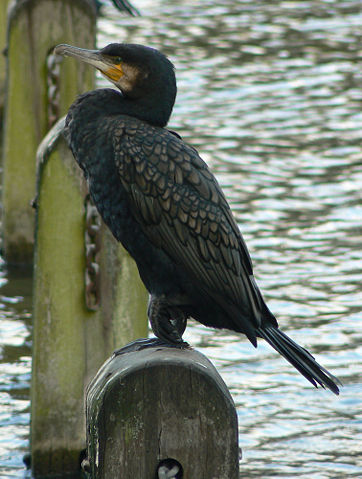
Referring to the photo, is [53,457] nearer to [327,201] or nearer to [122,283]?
[122,283]

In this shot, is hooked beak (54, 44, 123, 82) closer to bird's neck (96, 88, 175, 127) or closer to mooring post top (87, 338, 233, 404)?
bird's neck (96, 88, 175, 127)

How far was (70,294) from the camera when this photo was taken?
4.38 m

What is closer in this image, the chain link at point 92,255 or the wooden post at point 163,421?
the wooden post at point 163,421

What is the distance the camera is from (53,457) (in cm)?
454

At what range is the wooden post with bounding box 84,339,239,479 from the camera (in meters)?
2.73

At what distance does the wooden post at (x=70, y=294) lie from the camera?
4.35 m

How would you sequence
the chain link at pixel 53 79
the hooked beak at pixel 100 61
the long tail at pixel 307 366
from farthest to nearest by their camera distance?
the chain link at pixel 53 79 → the hooked beak at pixel 100 61 → the long tail at pixel 307 366

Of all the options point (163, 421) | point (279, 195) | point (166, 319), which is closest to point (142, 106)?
point (166, 319)

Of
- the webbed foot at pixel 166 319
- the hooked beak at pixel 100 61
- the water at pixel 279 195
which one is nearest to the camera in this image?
the webbed foot at pixel 166 319

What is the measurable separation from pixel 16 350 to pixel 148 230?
106 inches

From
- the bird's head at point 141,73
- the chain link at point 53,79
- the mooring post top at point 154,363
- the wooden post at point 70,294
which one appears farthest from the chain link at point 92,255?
the chain link at point 53,79

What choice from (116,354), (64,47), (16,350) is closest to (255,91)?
(16,350)

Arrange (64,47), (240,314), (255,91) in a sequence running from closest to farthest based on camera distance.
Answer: (240,314) → (64,47) → (255,91)

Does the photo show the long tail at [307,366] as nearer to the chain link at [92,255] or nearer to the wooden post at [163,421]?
the wooden post at [163,421]
